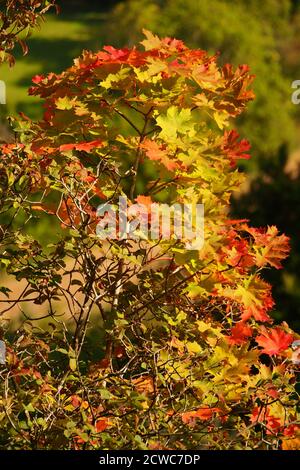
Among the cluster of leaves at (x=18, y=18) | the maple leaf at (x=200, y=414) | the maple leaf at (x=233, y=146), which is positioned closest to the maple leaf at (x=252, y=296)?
the maple leaf at (x=200, y=414)

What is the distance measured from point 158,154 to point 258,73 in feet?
55.4

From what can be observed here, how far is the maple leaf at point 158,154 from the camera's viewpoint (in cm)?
319

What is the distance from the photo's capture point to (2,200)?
329 cm

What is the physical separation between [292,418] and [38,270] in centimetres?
122

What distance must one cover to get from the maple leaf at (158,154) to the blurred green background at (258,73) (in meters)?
1.92

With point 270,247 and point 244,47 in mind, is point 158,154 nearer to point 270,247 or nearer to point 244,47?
point 270,247

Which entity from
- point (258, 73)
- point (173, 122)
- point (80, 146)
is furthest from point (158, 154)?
point (258, 73)

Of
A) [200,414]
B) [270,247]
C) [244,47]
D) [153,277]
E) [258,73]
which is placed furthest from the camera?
[244,47]

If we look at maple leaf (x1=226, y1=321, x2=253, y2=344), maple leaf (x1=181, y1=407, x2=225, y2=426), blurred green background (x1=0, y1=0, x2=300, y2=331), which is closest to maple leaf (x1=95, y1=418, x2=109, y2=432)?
maple leaf (x1=181, y1=407, x2=225, y2=426)

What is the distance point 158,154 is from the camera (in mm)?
3211

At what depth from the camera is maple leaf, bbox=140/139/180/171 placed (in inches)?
125

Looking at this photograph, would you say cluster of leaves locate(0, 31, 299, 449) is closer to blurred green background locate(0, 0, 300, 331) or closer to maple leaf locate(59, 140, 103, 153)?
maple leaf locate(59, 140, 103, 153)

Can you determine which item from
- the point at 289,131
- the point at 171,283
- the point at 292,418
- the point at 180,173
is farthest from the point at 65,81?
the point at 289,131

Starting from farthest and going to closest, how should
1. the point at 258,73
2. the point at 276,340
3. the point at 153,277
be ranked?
the point at 258,73 < the point at 153,277 < the point at 276,340
